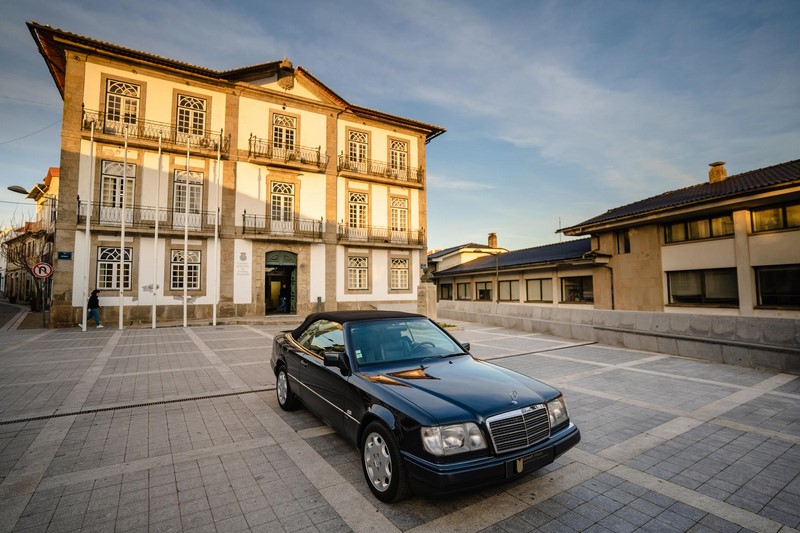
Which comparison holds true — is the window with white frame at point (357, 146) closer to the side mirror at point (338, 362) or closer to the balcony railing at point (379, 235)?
the balcony railing at point (379, 235)

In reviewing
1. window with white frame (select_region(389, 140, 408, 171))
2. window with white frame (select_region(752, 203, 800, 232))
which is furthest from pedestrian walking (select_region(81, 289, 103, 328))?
window with white frame (select_region(752, 203, 800, 232))

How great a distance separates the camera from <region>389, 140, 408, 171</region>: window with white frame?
27.1 meters

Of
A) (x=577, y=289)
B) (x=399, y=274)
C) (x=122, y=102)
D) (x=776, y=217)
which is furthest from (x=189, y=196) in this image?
(x=776, y=217)

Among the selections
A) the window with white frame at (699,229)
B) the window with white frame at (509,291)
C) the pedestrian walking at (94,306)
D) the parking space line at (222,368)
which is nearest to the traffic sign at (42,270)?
the pedestrian walking at (94,306)

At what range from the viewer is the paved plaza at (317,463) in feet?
10.2

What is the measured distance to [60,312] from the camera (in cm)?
1684

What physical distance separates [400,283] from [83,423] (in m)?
21.7

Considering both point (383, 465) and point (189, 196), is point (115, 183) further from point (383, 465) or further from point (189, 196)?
point (383, 465)

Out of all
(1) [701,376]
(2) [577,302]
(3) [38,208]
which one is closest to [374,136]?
(2) [577,302]

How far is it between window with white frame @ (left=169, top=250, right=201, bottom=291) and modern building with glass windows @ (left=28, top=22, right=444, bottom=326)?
0.07 metres

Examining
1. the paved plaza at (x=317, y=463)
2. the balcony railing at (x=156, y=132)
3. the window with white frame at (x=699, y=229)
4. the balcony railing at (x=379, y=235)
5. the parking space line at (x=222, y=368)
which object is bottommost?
the paved plaza at (x=317, y=463)

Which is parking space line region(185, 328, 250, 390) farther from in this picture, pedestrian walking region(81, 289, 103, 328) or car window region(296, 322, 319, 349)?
pedestrian walking region(81, 289, 103, 328)

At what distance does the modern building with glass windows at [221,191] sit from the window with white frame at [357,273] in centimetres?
10

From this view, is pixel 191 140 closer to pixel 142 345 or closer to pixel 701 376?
pixel 142 345
